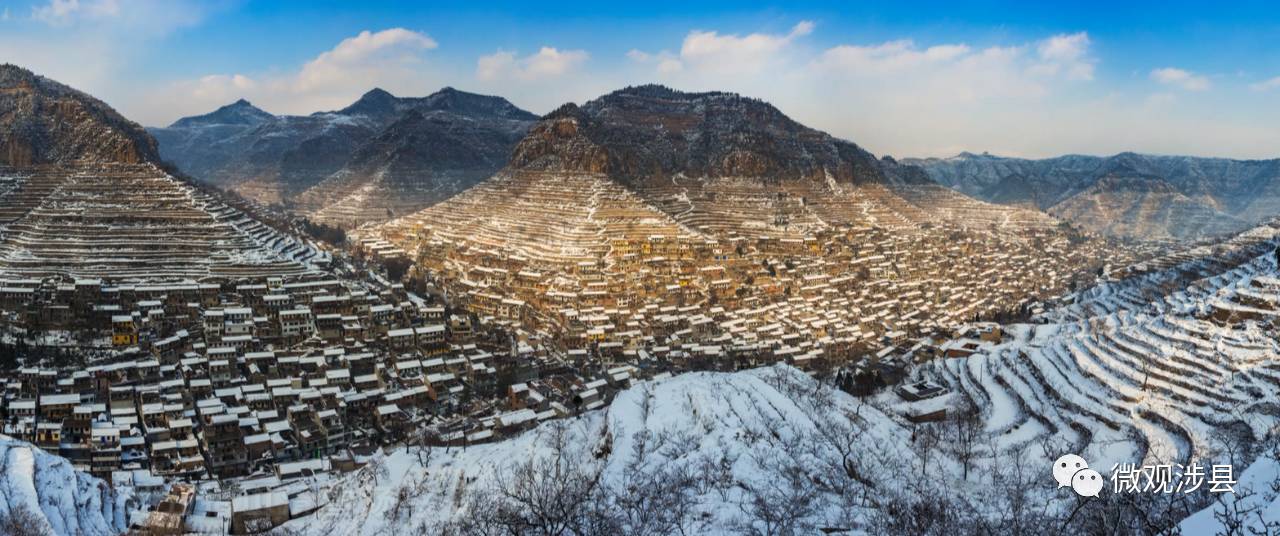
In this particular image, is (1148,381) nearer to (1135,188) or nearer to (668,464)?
(668,464)

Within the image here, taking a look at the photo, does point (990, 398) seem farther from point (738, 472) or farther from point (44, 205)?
point (44, 205)

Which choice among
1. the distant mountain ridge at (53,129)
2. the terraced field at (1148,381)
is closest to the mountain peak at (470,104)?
the distant mountain ridge at (53,129)

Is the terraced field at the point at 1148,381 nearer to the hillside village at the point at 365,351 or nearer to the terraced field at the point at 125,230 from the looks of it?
the hillside village at the point at 365,351

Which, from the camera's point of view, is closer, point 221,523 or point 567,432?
point 221,523

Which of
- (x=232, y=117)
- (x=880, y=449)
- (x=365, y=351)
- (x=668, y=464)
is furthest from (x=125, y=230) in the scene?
(x=232, y=117)

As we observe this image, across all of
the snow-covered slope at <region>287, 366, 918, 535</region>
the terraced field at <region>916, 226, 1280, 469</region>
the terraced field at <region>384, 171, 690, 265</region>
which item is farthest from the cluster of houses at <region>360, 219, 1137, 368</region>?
the snow-covered slope at <region>287, 366, 918, 535</region>

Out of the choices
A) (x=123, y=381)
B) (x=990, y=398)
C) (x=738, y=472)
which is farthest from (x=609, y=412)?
(x=123, y=381)

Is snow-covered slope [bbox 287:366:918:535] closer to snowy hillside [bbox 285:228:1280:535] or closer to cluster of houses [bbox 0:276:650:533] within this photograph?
snowy hillside [bbox 285:228:1280:535]
